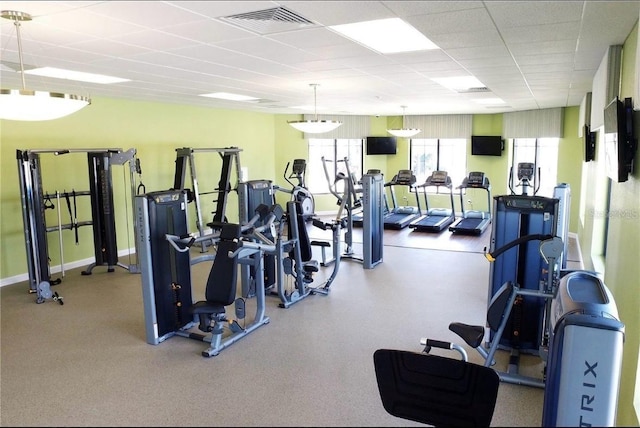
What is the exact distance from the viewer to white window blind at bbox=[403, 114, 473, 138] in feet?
35.9

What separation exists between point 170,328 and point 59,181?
11.2 ft

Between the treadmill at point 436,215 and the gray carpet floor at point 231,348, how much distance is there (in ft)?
11.1

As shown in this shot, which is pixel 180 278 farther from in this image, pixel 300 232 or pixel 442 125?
pixel 442 125

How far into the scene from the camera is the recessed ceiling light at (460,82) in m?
5.36

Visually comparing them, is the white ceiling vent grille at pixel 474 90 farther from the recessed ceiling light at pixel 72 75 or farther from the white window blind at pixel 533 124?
the recessed ceiling light at pixel 72 75

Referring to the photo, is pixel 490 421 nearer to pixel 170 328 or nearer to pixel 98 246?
pixel 170 328

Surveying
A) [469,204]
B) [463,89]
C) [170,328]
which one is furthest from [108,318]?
[469,204]

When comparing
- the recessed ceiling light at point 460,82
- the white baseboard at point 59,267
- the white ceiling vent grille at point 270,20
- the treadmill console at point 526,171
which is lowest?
the white baseboard at point 59,267

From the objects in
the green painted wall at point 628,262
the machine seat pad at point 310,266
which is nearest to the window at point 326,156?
the machine seat pad at point 310,266

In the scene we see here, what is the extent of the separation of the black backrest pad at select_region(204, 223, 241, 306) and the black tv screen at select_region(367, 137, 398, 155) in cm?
803

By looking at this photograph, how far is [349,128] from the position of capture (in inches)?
442

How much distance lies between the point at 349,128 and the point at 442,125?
2.23 meters

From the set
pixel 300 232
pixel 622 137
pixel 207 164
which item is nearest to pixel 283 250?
pixel 300 232

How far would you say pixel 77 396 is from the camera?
302cm
